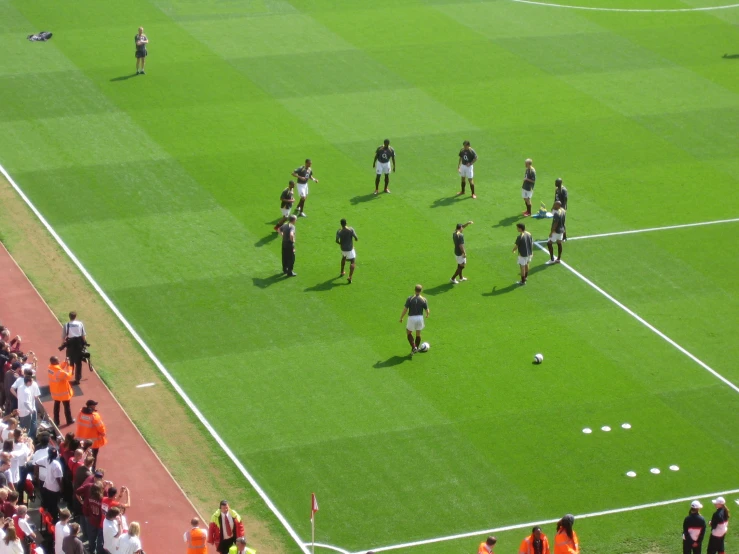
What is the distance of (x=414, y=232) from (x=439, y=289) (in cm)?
354

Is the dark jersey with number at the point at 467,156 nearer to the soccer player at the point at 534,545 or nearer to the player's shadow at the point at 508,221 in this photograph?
the player's shadow at the point at 508,221

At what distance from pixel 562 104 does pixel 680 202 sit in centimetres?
864

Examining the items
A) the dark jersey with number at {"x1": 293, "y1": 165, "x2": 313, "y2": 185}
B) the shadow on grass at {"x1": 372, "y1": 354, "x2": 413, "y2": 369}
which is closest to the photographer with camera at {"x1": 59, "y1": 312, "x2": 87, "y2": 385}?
the shadow on grass at {"x1": 372, "y1": 354, "x2": 413, "y2": 369}

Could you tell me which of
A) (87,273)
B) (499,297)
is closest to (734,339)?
(499,297)

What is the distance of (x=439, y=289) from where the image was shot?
31.9 metres

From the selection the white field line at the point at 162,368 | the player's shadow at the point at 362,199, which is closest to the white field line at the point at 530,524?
the white field line at the point at 162,368

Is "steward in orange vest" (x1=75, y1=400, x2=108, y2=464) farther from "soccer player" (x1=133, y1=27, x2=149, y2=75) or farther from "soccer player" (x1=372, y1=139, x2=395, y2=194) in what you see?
"soccer player" (x1=133, y1=27, x2=149, y2=75)

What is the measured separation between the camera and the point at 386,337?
97.2 ft

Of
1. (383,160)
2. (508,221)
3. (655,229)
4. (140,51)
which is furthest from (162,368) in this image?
(140,51)

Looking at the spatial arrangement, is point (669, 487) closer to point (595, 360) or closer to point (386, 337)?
point (595, 360)

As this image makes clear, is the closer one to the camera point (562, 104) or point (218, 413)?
point (218, 413)

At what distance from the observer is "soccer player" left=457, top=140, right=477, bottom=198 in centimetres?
3678

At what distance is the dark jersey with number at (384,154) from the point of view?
36800mm

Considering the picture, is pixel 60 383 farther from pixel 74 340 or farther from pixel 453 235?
pixel 453 235
